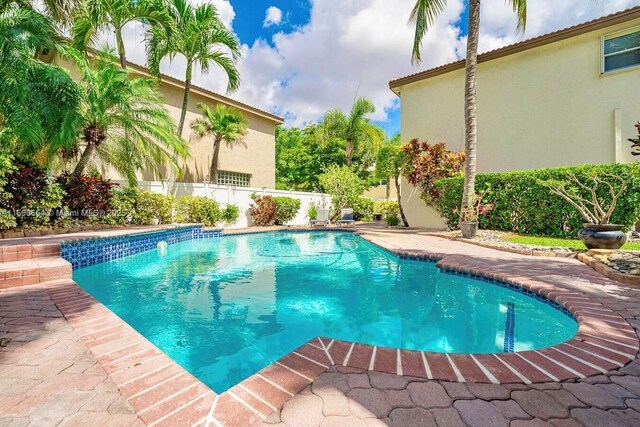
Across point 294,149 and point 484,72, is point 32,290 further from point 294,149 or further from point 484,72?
point 294,149

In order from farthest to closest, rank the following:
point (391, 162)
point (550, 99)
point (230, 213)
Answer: point (230, 213) < point (391, 162) < point (550, 99)

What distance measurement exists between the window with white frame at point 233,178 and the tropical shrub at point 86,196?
29.1ft

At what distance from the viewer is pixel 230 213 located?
15.1 meters

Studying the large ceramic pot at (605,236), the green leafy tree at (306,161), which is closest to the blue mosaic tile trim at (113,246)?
the large ceramic pot at (605,236)

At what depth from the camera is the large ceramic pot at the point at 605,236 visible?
604 centimetres

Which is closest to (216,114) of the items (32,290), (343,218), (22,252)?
(343,218)

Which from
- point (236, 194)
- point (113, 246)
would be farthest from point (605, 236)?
point (236, 194)

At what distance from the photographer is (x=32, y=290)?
3.94 m

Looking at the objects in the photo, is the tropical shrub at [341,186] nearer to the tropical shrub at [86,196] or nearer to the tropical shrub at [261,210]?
the tropical shrub at [261,210]

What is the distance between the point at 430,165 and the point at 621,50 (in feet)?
25.3

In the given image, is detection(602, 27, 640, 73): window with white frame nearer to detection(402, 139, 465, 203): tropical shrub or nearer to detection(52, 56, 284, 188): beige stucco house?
detection(402, 139, 465, 203): tropical shrub

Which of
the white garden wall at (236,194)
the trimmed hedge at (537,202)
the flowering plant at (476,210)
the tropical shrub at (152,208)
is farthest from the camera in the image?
the white garden wall at (236,194)

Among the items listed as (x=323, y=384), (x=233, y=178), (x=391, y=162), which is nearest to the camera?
(x=323, y=384)

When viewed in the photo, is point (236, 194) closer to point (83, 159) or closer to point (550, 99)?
point (83, 159)
